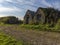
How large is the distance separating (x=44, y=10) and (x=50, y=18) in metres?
2.67

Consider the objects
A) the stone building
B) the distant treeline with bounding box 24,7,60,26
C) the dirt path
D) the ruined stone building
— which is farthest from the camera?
the stone building

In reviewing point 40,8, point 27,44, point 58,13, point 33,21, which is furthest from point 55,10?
point 27,44

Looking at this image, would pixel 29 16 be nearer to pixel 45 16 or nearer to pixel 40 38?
pixel 45 16

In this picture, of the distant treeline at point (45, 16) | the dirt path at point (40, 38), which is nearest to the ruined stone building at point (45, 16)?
the distant treeline at point (45, 16)

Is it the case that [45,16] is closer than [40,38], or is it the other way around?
[40,38]

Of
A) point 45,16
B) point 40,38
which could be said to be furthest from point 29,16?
point 40,38

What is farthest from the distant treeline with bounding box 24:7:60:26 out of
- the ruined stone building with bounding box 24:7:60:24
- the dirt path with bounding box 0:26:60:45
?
the dirt path with bounding box 0:26:60:45

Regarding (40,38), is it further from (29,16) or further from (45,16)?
(29,16)

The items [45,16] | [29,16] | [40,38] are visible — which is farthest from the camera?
[29,16]

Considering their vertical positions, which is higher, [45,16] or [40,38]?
[45,16]

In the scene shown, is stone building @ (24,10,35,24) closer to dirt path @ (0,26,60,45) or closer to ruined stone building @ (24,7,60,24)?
ruined stone building @ (24,7,60,24)

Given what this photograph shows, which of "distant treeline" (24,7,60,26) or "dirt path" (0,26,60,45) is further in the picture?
"distant treeline" (24,7,60,26)

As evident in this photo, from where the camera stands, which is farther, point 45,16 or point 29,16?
point 29,16

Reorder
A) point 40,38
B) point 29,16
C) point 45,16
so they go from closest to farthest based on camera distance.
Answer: point 40,38, point 45,16, point 29,16
